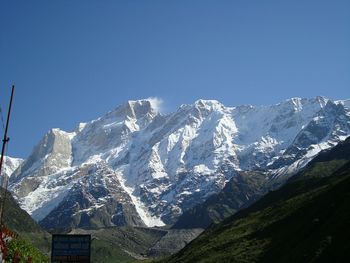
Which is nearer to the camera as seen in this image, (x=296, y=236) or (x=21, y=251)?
(x=21, y=251)

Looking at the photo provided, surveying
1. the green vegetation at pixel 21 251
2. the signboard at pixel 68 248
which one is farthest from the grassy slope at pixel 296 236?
the green vegetation at pixel 21 251

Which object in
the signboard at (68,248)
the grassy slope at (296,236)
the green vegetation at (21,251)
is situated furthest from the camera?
the grassy slope at (296,236)

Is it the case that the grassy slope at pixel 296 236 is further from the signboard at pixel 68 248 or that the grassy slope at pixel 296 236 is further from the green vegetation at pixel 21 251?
the green vegetation at pixel 21 251

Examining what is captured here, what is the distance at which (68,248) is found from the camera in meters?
57.7

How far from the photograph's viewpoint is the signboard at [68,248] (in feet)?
188

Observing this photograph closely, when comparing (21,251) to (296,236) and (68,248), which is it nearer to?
(68,248)

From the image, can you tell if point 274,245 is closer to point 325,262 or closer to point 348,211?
point 348,211

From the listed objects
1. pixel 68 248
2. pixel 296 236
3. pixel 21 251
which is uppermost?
pixel 296 236

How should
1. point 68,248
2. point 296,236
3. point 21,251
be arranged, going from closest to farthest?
1. point 68,248
2. point 21,251
3. point 296,236

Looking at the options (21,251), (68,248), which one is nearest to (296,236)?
(68,248)

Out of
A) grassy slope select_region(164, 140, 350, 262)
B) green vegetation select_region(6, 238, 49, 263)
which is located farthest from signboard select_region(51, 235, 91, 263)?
grassy slope select_region(164, 140, 350, 262)

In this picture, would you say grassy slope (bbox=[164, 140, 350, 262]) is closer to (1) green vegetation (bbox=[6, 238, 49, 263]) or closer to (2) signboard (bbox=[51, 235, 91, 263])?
(2) signboard (bbox=[51, 235, 91, 263])

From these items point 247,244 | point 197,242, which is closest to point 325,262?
point 247,244

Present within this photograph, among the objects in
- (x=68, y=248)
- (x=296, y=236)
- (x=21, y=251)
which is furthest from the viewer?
(x=296, y=236)
